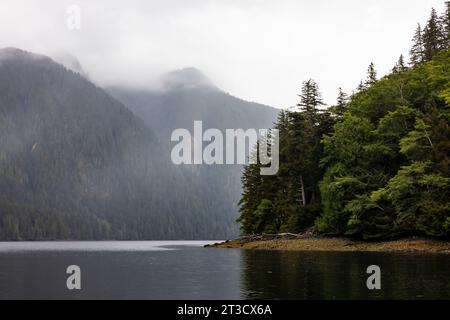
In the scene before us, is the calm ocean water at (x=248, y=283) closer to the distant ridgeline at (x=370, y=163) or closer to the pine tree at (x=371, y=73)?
the distant ridgeline at (x=370, y=163)

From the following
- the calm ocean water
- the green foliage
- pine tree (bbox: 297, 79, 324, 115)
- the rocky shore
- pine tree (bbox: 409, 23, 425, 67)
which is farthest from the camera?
pine tree (bbox: 409, 23, 425, 67)

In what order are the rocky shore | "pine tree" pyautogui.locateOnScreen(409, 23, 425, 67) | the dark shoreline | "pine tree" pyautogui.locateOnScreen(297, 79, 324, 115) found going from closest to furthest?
the dark shoreline < the rocky shore < "pine tree" pyautogui.locateOnScreen(297, 79, 324, 115) < "pine tree" pyautogui.locateOnScreen(409, 23, 425, 67)

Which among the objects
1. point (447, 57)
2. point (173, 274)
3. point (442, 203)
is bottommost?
point (173, 274)

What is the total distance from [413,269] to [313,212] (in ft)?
152

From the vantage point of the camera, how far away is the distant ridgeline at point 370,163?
206ft

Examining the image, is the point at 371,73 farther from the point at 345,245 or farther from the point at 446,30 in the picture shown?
the point at 345,245

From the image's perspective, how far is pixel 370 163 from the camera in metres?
73.1

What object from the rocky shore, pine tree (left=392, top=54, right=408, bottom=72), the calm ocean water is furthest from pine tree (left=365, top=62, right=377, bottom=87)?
the calm ocean water

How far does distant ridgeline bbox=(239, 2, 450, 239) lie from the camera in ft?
206

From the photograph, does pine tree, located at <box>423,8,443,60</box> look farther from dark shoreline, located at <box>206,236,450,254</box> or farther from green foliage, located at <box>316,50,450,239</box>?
dark shoreline, located at <box>206,236,450,254</box>
